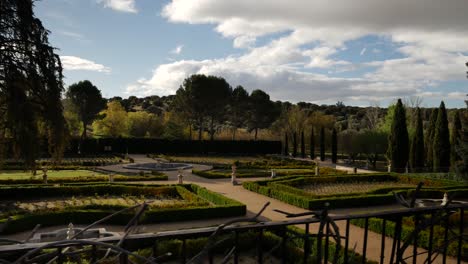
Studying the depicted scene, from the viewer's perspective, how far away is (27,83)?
14.4 metres

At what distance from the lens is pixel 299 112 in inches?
2346

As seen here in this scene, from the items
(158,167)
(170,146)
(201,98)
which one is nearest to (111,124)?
(201,98)

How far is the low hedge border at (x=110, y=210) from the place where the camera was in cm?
1205

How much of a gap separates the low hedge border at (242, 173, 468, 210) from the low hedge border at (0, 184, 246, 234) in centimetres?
282

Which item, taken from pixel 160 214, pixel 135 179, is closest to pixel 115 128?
pixel 135 179

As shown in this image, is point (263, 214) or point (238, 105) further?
point (238, 105)

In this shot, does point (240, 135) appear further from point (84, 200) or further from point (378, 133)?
point (84, 200)

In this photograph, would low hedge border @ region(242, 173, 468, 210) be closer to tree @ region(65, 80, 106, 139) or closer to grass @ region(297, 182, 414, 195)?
grass @ region(297, 182, 414, 195)

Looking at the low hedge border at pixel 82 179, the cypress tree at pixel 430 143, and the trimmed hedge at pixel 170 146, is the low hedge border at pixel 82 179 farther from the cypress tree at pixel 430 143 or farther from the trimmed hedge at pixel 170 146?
the cypress tree at pixel 430 143

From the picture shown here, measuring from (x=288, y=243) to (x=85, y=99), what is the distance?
45904 millimetres

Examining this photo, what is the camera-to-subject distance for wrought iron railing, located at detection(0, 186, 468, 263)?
1521mm

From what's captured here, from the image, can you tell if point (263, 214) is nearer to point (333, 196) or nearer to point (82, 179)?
point (333, 196)

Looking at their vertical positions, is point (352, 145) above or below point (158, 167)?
above

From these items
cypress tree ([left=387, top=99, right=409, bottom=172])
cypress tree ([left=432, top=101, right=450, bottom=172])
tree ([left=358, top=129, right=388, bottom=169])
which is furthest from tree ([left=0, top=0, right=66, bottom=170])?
tree ([left=358, top=129, right=388, bottom=169])
